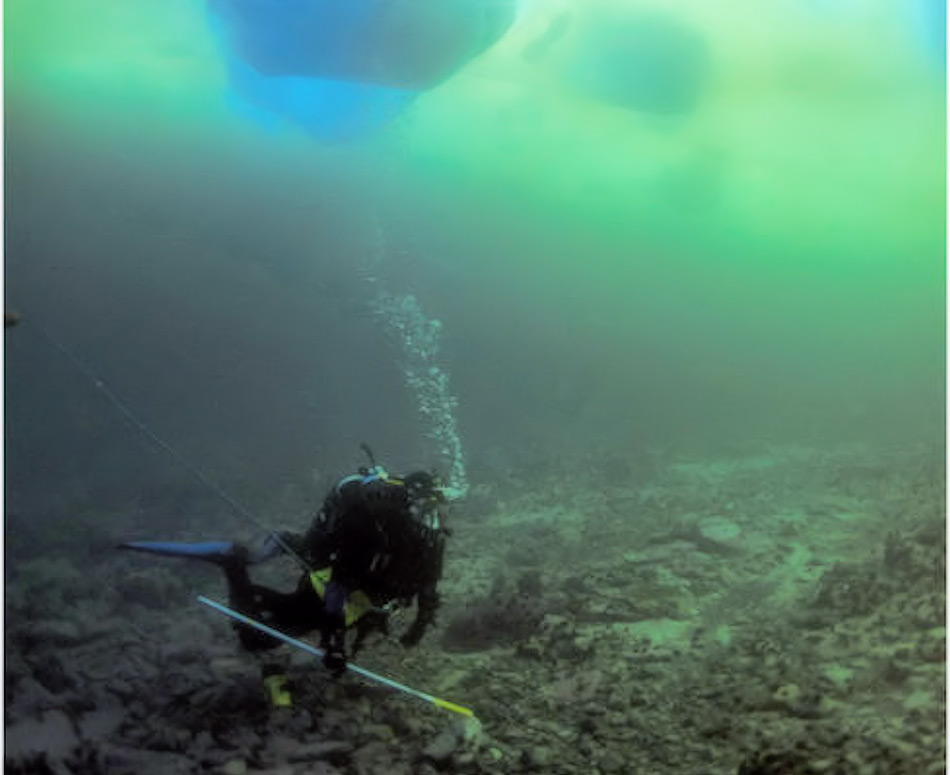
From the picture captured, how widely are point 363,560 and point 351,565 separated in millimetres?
99

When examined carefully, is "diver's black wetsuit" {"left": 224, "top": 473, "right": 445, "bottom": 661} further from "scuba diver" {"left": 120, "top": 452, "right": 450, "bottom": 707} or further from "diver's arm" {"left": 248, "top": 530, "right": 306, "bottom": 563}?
"diver's arm" {"left": 248, "top": 530, "right": 306, "bottom": 563}

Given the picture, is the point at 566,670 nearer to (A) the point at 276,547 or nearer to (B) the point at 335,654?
(B) the point at 335,654

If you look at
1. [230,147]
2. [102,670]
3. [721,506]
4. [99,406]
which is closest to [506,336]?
[230,147]

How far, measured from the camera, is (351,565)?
474 cm

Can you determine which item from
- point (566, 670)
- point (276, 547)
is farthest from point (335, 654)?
point (566, 670)

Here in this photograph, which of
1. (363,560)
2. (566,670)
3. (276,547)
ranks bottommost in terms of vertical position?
(566,670)

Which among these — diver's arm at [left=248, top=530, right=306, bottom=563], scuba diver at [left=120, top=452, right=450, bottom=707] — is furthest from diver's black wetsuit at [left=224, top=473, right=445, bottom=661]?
diver's arm at [left=248, top=530, right=306, bottom=563]

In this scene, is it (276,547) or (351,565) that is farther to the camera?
(276,547)

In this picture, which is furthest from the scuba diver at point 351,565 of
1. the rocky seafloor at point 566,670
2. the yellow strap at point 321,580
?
the rocky seafloor at point 566,670

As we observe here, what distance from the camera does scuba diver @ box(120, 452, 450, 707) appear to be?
4.72m

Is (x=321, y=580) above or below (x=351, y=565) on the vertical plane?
below

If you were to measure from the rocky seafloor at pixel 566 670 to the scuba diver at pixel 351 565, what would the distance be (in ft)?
1.87

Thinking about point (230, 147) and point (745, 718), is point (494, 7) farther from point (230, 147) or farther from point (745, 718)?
point (745, 718)

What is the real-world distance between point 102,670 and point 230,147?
38236mm
